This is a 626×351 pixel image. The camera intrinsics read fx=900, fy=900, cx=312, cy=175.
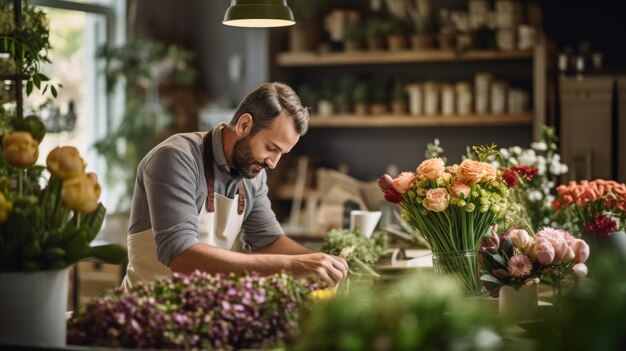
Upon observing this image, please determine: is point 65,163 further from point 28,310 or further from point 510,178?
point 510,178

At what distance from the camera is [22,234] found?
1799 mm

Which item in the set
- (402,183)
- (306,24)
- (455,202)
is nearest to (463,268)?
(455,202)

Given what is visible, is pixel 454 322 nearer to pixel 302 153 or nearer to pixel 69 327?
pixel 69 327

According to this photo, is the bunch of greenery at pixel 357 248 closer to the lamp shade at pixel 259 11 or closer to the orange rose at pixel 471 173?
the orange rose at pixel 471 173

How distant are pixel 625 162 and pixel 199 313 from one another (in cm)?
482

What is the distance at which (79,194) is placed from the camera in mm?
1816

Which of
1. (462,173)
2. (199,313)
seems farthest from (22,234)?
(462,173)

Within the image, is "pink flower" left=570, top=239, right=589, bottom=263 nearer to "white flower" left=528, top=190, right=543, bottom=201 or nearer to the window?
"white flower" left=528, top=190, right=543, bottom=201

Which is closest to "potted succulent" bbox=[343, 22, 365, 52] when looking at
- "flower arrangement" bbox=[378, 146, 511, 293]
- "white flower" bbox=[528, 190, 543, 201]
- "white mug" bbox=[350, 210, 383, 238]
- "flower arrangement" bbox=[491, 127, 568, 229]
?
"flower arrangement" bbox=[491, 127, 568, 229]

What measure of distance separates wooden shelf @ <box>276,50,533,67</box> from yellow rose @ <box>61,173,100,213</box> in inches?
194

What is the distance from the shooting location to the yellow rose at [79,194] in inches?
71.5

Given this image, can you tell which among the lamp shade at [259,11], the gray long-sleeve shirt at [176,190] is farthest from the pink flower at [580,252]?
the lamp shade at [259,11]

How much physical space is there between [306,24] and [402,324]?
5.85m

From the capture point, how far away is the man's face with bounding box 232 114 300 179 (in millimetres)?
3135
